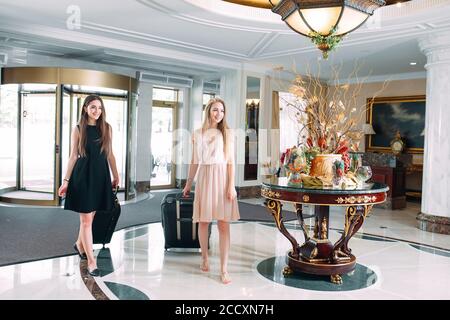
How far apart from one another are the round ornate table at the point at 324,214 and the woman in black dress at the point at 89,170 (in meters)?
1.46

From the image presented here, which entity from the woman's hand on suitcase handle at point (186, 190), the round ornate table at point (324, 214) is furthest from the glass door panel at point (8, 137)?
the round ornate table at point (324, 214)

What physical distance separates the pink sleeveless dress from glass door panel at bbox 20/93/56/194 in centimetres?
475

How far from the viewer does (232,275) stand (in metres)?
3.98

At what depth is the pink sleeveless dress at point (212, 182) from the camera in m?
3.78

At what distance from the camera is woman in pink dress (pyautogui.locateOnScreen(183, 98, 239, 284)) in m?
3.79

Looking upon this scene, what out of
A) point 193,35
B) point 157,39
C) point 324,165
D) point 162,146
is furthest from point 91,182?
point 162,146

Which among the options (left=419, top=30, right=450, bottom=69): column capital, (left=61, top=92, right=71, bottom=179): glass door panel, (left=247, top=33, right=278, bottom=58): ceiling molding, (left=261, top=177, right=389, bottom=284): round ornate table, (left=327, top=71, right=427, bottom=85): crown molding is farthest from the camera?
(left=327, top=71, right=427, bottom=85): crown molding

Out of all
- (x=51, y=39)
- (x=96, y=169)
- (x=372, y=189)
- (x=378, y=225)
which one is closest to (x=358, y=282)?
(x=372, y=189)

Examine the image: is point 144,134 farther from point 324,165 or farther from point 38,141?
point 324,165

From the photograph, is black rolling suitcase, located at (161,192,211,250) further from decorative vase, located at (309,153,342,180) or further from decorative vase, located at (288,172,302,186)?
decorative vase, located at (309,153,342,180)

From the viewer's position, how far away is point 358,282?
A: 3.85 m

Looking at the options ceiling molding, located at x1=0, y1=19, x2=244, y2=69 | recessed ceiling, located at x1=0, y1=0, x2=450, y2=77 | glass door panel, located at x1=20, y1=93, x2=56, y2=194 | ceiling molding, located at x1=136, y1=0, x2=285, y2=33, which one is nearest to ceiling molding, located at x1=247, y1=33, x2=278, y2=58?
recessed ceiling, located at x1=0, y1=0, x2=450, y2=77

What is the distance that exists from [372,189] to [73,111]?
598 centimetres

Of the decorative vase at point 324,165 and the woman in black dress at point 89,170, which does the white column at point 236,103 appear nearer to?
the decorative vase at point 324,165
